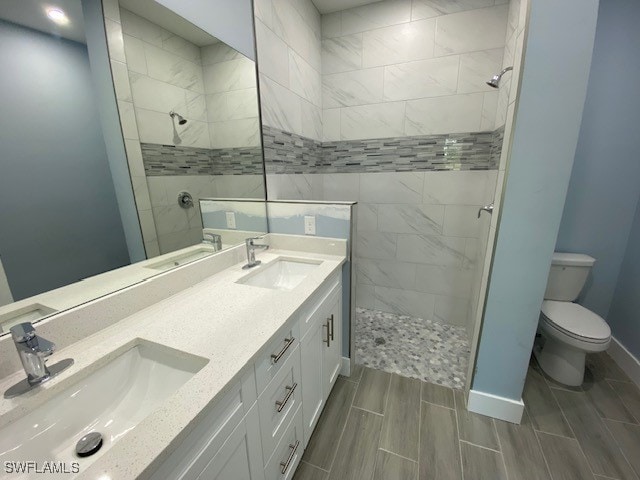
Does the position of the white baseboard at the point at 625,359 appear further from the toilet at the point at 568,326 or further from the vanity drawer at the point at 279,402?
the vanity drawer at the point at 279,402

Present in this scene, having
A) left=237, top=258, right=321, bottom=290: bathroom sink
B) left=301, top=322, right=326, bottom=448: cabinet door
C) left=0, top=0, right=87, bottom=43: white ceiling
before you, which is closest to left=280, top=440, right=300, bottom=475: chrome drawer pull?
left=301, top=322, right=326, bottom=448: cabinet door

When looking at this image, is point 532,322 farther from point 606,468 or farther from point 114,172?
point 114,172

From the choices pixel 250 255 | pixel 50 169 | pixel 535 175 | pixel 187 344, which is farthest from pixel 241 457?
pixel 535 175

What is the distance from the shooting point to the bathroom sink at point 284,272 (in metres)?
1.60

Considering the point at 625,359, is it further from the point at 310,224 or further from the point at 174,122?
the point at 174,122

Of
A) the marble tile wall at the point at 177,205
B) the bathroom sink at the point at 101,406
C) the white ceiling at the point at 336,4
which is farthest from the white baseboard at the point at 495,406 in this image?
the white ceiling at the point at 336,4

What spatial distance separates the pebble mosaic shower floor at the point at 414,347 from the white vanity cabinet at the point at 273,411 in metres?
0.62

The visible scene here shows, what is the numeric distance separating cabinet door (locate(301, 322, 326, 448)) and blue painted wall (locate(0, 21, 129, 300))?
2.95ft

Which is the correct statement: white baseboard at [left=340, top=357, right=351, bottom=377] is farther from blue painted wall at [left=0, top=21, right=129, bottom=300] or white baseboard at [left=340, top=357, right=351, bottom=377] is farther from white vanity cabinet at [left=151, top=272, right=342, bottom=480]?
blue painted wall at [left=0, top=21, right=129, bottom=300]

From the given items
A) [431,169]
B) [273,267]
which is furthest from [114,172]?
[431,169]

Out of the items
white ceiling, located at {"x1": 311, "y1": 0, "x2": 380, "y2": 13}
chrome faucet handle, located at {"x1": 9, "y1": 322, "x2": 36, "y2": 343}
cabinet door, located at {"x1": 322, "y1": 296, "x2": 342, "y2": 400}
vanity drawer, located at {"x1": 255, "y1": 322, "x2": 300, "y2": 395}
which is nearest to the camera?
chrome faucet handle, located at {"x1": 9, "y1": 322, "x2": 36, "y2": 343}

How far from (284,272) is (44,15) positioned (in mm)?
1419

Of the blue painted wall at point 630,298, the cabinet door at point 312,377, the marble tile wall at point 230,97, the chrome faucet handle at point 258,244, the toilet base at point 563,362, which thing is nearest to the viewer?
the cabinet door at point 312,377

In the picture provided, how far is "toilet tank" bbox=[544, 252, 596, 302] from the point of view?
1.86 m
